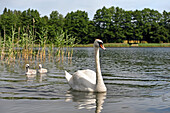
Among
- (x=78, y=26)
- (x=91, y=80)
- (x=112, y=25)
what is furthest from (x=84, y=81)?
(x=112, y=25)

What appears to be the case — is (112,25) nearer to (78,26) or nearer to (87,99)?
(78,26)

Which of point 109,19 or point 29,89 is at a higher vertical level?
point 109,19

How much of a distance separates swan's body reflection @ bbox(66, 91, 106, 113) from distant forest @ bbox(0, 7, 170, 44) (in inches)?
3441

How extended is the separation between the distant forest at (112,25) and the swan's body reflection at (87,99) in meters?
87.4

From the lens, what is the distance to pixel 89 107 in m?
7.79

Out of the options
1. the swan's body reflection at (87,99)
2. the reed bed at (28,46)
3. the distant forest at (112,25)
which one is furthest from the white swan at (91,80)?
the distant forest at (112,25)

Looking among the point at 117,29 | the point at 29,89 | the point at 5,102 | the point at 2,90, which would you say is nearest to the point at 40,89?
the point at 29,89

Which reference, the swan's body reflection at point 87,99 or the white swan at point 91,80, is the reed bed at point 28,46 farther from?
the swan's body reflection at point 87,99

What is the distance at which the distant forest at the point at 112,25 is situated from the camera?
9775 cm

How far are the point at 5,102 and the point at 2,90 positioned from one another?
7.19 ft

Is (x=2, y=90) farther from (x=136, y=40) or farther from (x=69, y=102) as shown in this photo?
(x=136, y=40)

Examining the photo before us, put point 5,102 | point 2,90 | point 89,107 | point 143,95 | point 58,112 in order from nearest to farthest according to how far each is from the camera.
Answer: point 58,112 < point 89,107 < point 5,102 < point 143,95 < point 2,90

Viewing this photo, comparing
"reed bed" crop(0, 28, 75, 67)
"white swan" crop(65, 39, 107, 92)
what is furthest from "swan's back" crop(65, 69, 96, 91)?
"reed bed" crop(0, 28, 75, 67)

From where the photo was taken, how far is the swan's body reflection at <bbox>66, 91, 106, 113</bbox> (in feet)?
26.0
